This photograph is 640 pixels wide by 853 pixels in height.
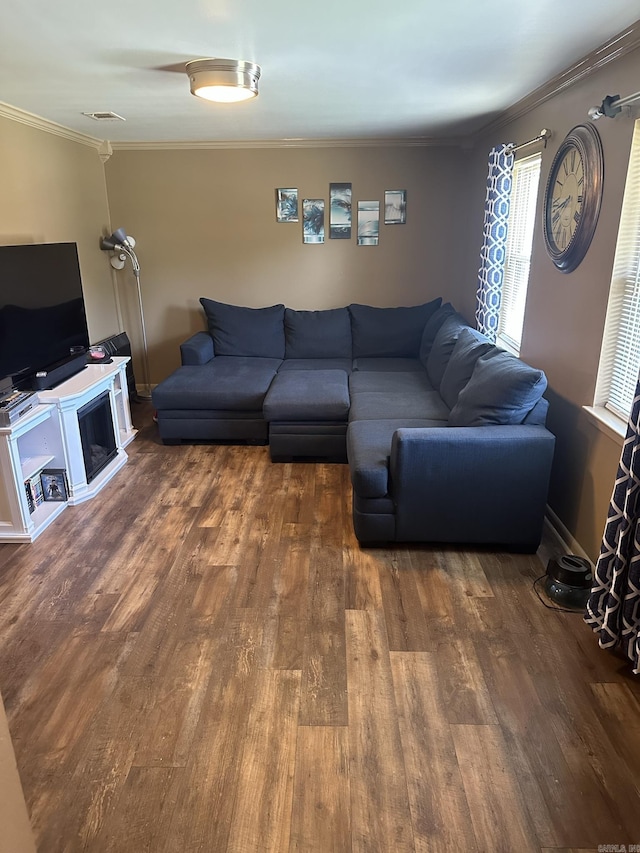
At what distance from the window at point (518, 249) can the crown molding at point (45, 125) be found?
324cm

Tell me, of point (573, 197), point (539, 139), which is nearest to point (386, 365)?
point (539, 139)

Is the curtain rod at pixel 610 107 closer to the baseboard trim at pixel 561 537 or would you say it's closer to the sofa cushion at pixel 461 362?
the sofa cushion at pixel 461 362

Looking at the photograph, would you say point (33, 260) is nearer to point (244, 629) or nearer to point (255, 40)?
point (255, 40)

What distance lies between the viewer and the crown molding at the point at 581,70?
229 cm

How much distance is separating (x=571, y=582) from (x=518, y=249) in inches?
98.2

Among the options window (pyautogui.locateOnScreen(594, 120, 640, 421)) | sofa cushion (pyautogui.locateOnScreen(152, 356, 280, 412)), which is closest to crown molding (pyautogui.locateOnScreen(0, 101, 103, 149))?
sofa cushion (pyautogui.locateOnScreen(152, 356, 280, 412))

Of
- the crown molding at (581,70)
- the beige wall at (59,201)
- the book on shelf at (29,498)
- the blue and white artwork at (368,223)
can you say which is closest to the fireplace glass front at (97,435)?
the book on shelf at (29,498)

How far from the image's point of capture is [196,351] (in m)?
4.90

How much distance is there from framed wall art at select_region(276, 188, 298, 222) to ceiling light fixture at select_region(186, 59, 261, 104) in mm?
2492

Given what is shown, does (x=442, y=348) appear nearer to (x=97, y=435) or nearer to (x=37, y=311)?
(x=97, y=435)

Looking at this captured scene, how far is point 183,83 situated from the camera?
9.78 feet

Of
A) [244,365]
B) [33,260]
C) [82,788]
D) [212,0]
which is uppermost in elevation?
[212,0]

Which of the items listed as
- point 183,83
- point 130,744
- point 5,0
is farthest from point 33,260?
point 130,744

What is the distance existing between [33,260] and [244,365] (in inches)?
73.1
